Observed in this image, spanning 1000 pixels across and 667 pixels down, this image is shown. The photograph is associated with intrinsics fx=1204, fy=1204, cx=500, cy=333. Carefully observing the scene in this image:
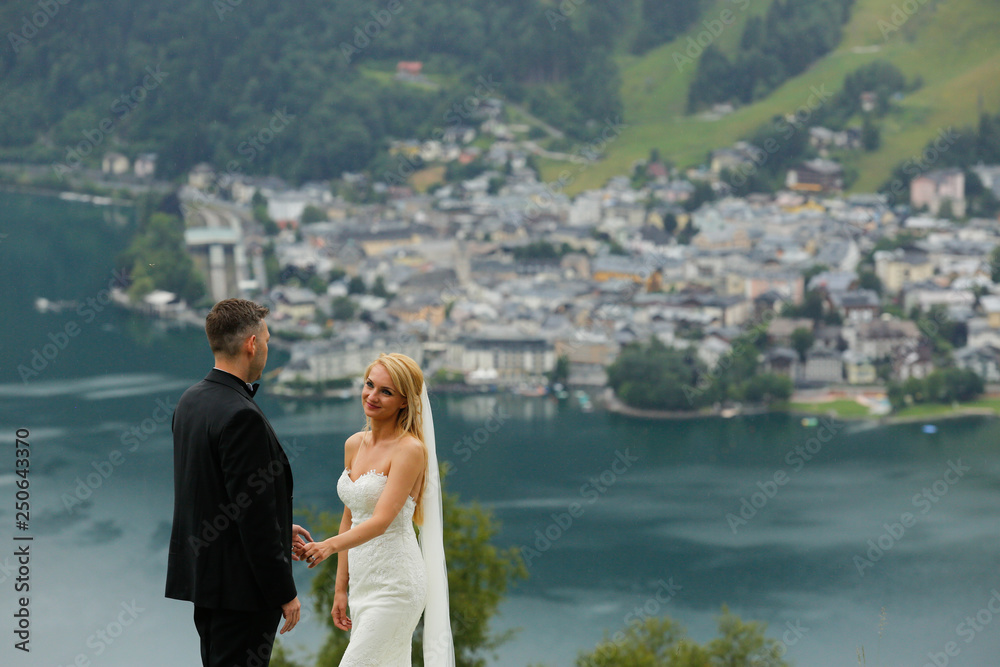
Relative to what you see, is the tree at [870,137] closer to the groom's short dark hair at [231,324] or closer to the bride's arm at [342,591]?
the bride's arm at [342,591]

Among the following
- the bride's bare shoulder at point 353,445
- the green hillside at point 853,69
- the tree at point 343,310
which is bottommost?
the tree at point 343,310

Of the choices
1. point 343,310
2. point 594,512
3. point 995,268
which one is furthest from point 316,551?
point 995,268

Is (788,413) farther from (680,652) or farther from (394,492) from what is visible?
(394,492)

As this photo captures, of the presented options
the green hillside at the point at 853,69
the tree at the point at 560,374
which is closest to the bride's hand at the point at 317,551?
the tree at the point at 560,374

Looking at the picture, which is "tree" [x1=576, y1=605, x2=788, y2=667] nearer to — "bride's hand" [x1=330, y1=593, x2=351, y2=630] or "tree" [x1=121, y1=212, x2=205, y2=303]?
"bride's hand" [x1=330, y1=593, x2=351, y2=630]

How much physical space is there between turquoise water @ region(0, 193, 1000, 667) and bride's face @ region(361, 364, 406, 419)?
495 cm

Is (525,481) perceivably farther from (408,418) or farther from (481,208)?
(481,208)

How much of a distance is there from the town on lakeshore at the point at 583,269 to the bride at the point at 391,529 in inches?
481

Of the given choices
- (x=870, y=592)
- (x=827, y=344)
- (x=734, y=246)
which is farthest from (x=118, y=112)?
(x=870, y=592)

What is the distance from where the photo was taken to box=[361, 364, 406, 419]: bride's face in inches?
38.4

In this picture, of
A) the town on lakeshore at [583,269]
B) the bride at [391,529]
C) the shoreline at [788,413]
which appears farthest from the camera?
the town on lakeshore at [583,269]

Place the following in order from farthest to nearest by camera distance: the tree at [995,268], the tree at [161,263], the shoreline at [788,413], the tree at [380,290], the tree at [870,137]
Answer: the tree at [870,137] → the tree at [995,268] → the tree at [380,290] → the tree at [161,263] → the shoreline at [788,413]

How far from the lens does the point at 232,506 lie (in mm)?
890

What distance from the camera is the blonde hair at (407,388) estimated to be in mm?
971
